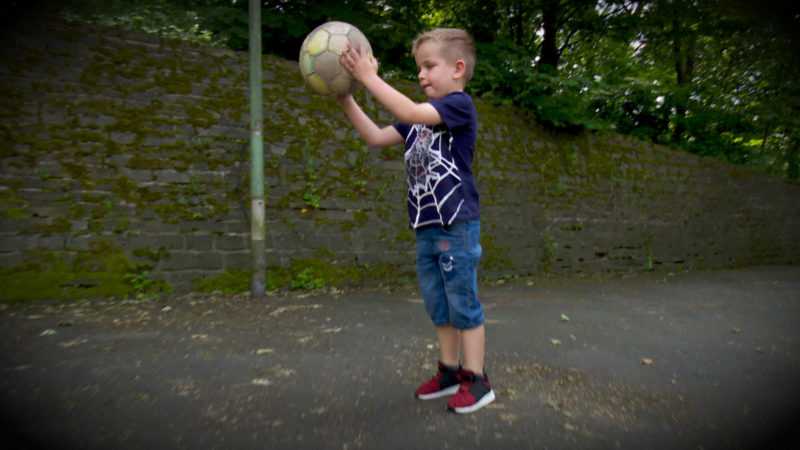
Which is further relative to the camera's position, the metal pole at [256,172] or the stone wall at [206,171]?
the metal pole at [256,172]

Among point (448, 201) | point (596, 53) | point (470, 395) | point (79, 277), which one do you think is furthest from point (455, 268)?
point (596, 53)

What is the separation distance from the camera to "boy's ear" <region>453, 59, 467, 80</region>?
234cm

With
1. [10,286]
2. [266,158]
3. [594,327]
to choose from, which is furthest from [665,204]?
[10,286]

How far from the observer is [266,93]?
19.8ft

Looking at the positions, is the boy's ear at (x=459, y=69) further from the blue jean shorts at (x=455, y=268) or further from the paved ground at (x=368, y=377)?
the paved ground at (x=368, y=377)

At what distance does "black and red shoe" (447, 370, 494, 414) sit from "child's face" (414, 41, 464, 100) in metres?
1.44

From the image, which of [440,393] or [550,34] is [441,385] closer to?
[440,393]

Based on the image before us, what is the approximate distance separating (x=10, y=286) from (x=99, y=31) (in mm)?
2894

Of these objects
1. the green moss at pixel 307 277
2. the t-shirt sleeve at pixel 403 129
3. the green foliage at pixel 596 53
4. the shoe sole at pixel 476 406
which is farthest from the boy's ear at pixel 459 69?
the green moss at pixel 307 277

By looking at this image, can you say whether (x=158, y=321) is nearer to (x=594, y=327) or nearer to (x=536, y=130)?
(x=594, y=327)

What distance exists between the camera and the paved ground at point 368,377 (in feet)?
6.49

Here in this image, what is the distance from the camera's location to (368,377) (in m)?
2.79

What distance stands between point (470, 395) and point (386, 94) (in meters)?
1.48

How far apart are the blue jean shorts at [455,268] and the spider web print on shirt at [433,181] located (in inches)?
2.9
